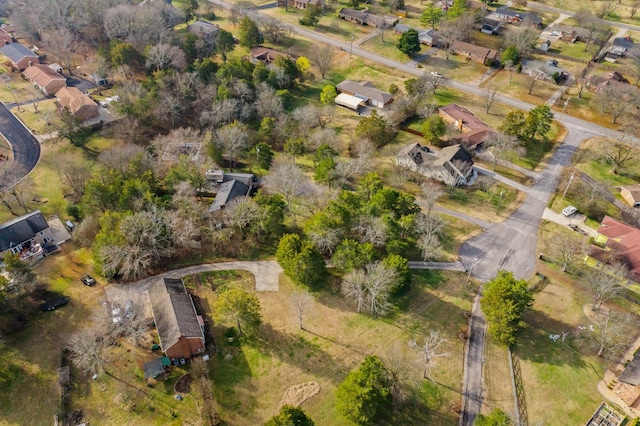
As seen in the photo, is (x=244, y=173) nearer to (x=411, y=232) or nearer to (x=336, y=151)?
(x=336, y=151)

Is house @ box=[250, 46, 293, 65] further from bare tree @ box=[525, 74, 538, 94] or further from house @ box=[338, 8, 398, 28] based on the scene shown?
bare tree @ box=[525, 74, 538, 94]

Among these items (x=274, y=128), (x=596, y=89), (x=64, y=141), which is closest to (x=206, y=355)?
(x=274, y=128)

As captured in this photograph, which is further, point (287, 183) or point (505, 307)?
point (287, 183)

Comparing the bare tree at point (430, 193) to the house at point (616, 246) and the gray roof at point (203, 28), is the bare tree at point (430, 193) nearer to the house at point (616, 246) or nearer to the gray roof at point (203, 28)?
the house at point (616, 246)

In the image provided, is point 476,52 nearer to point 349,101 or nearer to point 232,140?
point 349,101

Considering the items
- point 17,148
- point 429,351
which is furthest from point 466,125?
point 17,148
